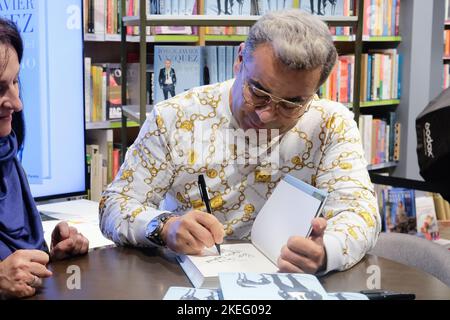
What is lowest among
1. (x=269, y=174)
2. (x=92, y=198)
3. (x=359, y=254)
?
(x=92, y=198)

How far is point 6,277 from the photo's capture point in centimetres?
108

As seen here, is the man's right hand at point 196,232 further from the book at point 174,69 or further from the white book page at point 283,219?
the book at point 174,69

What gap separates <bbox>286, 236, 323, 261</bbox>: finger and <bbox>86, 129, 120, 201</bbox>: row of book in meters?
1.81

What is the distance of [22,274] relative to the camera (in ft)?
3.52

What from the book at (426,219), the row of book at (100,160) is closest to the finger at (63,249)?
the row of book at (100,160)

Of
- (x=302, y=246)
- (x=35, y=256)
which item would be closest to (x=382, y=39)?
(x=302, y=246)

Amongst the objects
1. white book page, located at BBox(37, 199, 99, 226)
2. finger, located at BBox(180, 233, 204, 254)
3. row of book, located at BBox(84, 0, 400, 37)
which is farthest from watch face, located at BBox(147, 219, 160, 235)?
row of book, located at BBox(84, 0, 400, 37)

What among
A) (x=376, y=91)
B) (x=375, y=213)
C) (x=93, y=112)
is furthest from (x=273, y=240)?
(x=376, y=91)

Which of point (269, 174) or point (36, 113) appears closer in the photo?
point (269, 174)

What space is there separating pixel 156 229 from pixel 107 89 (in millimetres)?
1870

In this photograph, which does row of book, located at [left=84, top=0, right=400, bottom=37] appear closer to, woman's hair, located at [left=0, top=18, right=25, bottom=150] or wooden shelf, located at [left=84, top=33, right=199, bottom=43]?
wooden shelf, located at [left=84, top=33, right=199, bottom=43]
